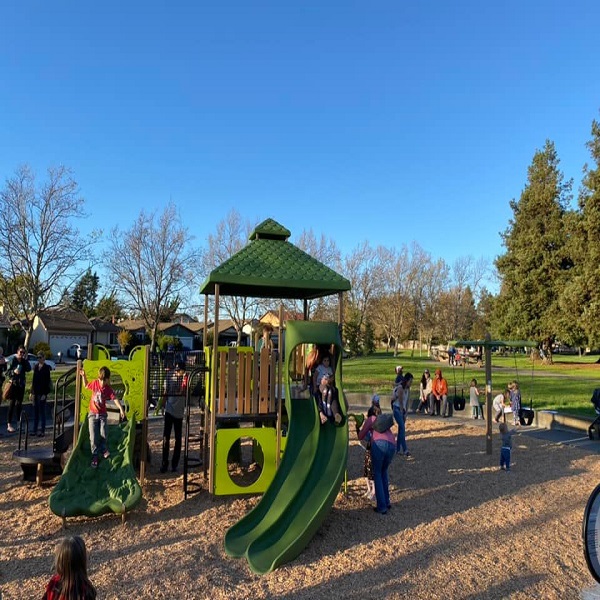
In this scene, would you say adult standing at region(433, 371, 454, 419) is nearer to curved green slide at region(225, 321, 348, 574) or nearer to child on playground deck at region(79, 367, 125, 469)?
curved green slide at region(225, 321, 348, 574)

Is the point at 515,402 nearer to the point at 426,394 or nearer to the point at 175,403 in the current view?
the point at 426,394

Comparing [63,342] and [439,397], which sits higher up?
[63,342]

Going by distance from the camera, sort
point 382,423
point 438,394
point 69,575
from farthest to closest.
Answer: point 438,394, point 382,423, point 69,575

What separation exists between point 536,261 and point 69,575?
4554 centimetres

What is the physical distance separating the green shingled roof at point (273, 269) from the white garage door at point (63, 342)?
50030 millimetres

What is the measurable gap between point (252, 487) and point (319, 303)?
3816 cm

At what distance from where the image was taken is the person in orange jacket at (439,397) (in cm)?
1619

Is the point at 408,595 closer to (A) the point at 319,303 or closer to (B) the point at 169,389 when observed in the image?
(B) the point at 169,389

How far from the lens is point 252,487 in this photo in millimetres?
7633

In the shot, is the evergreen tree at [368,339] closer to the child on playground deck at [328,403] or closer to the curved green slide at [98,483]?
the child on playground deck at [328,403]

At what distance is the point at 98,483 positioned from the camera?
23.2ft

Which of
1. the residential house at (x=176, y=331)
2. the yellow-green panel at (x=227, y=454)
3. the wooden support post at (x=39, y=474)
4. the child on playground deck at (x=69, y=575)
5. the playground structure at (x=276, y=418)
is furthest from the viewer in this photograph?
the residential house at (x=176, y=331)

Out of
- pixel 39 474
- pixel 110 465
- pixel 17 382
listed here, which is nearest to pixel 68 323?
pixel 17 382

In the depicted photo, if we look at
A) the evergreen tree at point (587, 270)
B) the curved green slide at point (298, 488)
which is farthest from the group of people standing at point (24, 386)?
the evergreen tree at point (587, 270)
